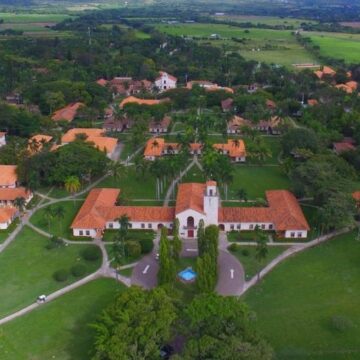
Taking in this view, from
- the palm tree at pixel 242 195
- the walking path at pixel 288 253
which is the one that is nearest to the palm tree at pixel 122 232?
→ the walking path at pixel 288 253

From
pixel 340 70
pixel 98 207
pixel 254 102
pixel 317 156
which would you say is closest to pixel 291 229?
pixel 317 156

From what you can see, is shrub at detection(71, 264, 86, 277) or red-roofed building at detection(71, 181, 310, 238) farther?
red-roofed building at detection(71, 181, 310, 238)

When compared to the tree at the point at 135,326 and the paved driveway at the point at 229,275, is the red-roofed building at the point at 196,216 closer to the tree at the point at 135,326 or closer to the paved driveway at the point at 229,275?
the paved driveway at the point at 229,275

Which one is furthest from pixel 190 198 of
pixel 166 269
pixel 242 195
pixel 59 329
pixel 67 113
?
pixel 67 113

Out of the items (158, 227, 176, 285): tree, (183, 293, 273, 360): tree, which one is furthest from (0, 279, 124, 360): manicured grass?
(183, 293, 273, 360): tree

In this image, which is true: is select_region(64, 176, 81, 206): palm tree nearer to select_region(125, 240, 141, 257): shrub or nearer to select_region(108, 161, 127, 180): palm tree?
select_region(108, 161, 127, 180): palm tree

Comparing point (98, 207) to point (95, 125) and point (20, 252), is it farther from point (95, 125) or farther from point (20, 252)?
point (95, 125)
